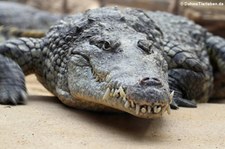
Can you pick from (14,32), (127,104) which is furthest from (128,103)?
(14,32)

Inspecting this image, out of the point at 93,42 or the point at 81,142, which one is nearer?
the point at 81,142

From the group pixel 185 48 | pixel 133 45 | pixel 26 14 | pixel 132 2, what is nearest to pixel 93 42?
pixel 133 45

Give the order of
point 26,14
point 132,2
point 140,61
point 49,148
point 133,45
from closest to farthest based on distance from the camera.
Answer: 1. point 49,148
2. point 140,61
3. point 133,45
4. point 26,14
5. point 132,2

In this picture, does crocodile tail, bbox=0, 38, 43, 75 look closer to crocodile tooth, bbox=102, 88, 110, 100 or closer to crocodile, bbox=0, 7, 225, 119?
crocodile, bbox=0, 7, 225, 119

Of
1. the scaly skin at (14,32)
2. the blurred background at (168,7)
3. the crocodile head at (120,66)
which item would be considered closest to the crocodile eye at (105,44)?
the crocodile head at (120,66)

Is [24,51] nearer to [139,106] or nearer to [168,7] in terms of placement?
[139,106]

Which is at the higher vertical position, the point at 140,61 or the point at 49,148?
the point at 140,61

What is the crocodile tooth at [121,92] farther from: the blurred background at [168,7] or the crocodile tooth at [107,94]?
the blurred background at [168,7]

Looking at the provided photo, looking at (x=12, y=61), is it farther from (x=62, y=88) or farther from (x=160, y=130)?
(x=160, y=130)
